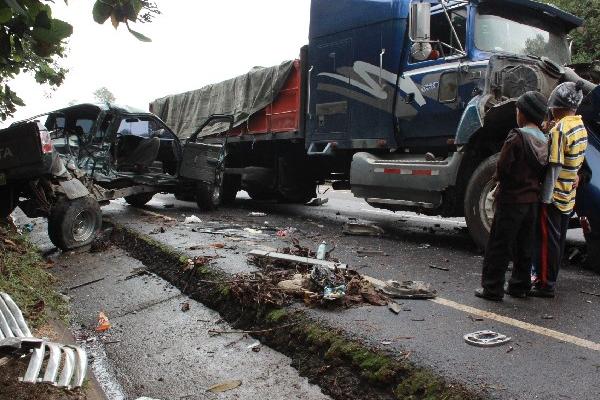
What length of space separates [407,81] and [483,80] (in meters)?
1.20

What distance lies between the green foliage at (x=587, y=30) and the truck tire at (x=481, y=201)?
9.16 m

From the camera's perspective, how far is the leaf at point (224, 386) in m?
2.88

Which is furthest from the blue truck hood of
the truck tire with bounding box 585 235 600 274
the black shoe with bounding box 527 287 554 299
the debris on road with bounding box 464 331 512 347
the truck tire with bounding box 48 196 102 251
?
the truck tire with bounding box 48 196 102 251

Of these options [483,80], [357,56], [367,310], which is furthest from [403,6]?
[367,310]

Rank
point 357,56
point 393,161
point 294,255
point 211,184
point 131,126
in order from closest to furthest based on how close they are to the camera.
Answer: point 294,255
point 393,161
point 357,56
point 131,126
point 211,184

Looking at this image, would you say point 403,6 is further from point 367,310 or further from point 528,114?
point 367,310

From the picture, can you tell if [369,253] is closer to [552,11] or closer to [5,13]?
[552,11]

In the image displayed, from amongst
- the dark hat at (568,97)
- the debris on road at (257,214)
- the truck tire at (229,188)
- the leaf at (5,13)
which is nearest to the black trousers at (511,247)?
the dark hat at (568,97)

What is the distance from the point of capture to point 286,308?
3.62 m

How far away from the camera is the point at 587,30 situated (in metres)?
13.1

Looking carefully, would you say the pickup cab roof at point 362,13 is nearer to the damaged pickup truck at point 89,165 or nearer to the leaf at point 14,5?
the damaged pickup truck at point 89,165

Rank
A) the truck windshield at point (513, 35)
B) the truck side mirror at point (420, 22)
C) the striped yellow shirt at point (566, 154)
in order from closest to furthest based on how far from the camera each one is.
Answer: the striped yellow shirt at point (566, 154) → the truck side mirror at point (420, 22) → the truck windshield at point (513, 35)

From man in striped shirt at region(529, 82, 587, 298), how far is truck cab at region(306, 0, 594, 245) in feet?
3.55

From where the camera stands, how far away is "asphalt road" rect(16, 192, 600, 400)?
8.34 feet
